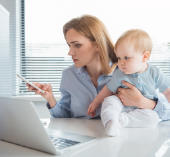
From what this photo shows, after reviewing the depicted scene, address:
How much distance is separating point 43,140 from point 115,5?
2.34 m

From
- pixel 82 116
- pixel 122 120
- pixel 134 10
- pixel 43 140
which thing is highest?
pixel 134 10

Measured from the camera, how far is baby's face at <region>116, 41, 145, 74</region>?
1023 millimetres

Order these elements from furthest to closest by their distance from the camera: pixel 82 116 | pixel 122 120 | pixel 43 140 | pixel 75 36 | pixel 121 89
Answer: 1. pixel 82 116
2. pixel 75 36
3. pixel 121 89
4. pixel 122 120
5. pixel 43 140

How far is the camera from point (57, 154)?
62cm

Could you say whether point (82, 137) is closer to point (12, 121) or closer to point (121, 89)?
point (12, 121)

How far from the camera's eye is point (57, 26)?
2561 mm

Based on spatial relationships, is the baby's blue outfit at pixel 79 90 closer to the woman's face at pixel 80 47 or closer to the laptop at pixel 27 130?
the woman's face at pixel 80 47

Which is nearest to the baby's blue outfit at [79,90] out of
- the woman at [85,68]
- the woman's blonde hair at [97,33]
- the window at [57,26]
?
the woman at [85,68]

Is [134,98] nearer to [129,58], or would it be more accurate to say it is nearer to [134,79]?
[134,79]

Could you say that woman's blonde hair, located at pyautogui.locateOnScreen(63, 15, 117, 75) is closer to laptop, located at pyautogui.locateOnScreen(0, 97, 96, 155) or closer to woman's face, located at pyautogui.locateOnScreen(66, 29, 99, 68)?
woman's face, located at pyautogui.locateOnScreen(66, 29, 99, 68)

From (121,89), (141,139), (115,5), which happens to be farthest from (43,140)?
(115,5)

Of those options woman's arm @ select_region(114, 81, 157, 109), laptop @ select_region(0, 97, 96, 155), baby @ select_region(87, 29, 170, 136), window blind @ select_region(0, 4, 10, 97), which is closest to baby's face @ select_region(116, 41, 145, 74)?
baby @ select_region(87, 29, 170, 136)

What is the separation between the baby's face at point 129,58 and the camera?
1023 mm

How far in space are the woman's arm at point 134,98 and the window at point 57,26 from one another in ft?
5.13
